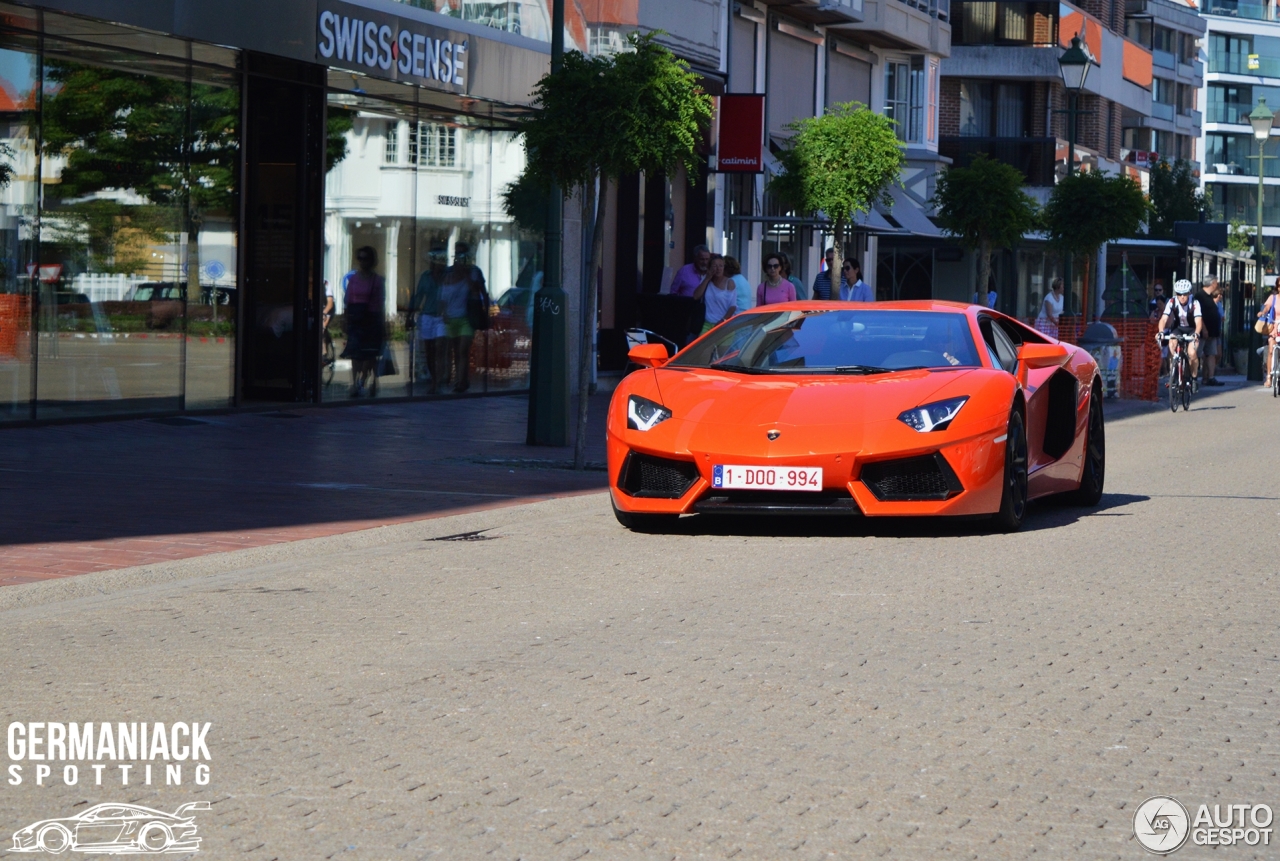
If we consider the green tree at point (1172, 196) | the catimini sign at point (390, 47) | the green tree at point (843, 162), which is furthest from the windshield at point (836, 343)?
the green tree at point (1172, 196)

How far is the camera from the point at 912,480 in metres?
10.2

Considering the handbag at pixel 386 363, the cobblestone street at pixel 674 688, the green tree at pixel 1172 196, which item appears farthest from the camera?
the green tree at pixel 1172 196

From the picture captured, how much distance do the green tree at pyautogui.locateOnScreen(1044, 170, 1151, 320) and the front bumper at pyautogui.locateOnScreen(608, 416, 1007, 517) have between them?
85.1ft

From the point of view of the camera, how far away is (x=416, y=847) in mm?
4359

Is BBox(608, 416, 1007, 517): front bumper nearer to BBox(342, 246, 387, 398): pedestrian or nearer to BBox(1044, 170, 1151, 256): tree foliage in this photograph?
BBox(342, 246, 387, 398): pedestrian

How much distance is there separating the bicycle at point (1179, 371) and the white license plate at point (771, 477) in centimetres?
1729

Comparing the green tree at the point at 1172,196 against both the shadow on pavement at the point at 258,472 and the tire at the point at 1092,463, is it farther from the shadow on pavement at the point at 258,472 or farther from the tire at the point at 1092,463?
the tire at the point at 1092,463

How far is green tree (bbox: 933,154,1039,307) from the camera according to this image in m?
32.8

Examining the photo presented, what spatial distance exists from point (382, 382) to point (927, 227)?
21999mm

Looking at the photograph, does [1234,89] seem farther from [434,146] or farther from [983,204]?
[434,146]

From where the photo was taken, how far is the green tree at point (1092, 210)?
35250 mm

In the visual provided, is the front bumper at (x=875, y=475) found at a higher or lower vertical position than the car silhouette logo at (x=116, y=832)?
higher

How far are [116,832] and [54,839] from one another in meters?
0.14

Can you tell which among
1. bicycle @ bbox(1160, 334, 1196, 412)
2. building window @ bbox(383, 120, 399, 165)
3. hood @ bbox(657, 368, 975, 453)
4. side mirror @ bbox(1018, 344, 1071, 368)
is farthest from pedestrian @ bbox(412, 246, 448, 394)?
hood @ bbox(657, 368, 975, 453)
